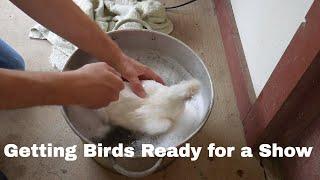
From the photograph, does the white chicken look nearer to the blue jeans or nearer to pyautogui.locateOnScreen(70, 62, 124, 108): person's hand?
pyautogui.locateOnScreen(70, 62, 124, 108): person's hand

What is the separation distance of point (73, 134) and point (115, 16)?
1.39 ft

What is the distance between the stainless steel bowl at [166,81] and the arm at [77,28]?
10 cm

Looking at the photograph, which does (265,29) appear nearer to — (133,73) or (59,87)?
(133,73)

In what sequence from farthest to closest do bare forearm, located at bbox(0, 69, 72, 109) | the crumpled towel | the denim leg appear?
the crumpled towel
the denim leg
bare forearm, located at bbox(0, 69, 72, 109)

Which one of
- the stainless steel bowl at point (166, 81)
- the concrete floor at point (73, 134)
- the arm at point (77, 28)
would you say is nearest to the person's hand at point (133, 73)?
the arm at point (77, 28)

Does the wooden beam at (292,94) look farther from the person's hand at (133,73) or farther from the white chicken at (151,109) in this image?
the person's hand at (133,73)

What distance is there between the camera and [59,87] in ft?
1.97

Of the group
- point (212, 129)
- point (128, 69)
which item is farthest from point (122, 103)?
point (212, 129)

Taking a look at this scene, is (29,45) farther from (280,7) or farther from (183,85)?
(280,7)

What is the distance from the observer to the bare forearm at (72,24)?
2.34 feet

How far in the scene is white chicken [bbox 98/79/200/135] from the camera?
810 mm

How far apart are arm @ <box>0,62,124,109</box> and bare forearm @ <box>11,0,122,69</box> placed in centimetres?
12

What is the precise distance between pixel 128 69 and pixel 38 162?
346 mm

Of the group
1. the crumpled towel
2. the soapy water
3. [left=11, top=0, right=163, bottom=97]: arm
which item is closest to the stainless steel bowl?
the soapy water
